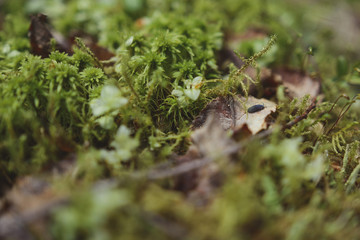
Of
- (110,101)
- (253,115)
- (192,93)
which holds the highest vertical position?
(110,101)

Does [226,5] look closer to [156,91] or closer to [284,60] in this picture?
[284,60]

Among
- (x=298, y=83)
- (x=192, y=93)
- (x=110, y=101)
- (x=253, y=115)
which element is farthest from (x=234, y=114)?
(x=298, y=83)

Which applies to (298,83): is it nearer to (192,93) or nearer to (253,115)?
(253,115)

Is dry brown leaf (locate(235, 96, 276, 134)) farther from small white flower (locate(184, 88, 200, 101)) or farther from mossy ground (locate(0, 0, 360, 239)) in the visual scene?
small white flower (locate(184, 88, 200, 101))

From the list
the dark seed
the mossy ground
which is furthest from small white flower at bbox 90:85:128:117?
the dark seed

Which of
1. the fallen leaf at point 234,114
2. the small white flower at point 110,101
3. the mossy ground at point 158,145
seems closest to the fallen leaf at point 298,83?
the mossy ground at point 158,145

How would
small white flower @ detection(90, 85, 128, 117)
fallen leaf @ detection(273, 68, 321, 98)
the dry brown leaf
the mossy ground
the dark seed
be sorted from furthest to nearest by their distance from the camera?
1. fallen leaf @ detection(273, 68, 321, 98)
2. the dark seed
3. the dry brown leaf
4. small white flower @ detection(90, 85, 128, 117)
5. the mossy ground

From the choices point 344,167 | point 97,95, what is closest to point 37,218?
point 97,95

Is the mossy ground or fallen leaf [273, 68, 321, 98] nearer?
the mossy ground
